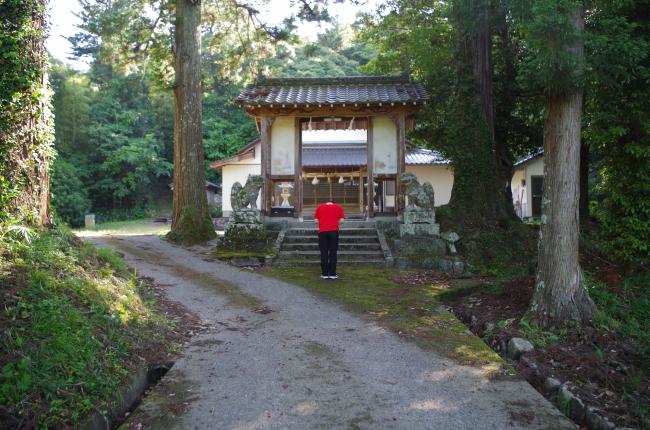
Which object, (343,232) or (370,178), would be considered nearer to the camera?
(343,232)

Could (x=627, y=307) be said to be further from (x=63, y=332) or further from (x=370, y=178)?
(x=370, y=178)

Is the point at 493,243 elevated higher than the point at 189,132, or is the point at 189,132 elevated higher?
the point at 189,132

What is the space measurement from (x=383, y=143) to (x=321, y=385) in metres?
9.94

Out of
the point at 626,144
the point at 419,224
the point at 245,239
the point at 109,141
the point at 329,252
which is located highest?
the point at 109,141

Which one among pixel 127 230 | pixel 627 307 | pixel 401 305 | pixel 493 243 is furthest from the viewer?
pixel 127 230

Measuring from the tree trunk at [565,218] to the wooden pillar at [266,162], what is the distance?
810cm

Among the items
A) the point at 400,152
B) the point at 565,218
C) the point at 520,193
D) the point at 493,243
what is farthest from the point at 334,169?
the point at 565,218

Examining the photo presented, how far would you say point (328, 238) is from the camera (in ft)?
28.7

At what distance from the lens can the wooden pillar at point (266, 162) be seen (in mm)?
12258

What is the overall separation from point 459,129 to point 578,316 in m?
6.54

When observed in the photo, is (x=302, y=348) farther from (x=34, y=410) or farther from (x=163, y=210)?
(x=163, y=210)

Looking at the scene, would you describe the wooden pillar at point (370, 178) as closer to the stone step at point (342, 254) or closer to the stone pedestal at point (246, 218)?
the stone step at point (342, 254)

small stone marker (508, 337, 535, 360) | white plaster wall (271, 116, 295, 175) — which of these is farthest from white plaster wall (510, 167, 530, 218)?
small stone marker (508, 337, 535, 360)

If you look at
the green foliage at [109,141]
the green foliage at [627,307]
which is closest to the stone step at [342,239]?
the green foliage at [627,307]
